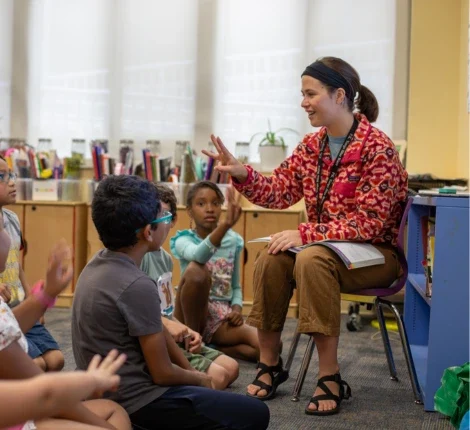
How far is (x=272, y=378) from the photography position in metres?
2.54

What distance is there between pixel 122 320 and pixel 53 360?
0.91m

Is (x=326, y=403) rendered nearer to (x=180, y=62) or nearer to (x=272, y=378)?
(x=272, y=378)

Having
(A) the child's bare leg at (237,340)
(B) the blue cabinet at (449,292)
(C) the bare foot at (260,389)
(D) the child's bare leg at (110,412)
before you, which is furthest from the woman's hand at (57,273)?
(A) the child's bare leg at (237,340)

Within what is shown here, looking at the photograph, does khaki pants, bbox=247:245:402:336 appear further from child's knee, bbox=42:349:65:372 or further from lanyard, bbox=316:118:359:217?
child's knee, bbox=42:349:65:372

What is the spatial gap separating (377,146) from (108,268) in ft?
3.56

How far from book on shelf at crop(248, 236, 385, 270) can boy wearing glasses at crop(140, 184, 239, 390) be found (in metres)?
0.42

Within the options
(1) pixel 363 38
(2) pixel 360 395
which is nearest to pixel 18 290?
(2) pixel 360 395

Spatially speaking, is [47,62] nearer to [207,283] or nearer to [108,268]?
[207,283]

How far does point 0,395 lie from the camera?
0.97 meters

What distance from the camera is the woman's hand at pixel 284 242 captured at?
2486 millimetres

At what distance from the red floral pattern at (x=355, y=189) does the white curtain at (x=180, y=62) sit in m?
2.06

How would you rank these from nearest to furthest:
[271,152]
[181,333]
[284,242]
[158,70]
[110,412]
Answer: [110,412] → [181,333] → [284,242] → [271,152] → [158,70]

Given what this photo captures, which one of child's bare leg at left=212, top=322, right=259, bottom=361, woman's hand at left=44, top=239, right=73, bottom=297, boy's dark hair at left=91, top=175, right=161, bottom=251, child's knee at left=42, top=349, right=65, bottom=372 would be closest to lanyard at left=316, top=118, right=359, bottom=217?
child's bare leg at left=212, top=322, right=259, bottom=361

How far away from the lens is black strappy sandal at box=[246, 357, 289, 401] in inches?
98.7
